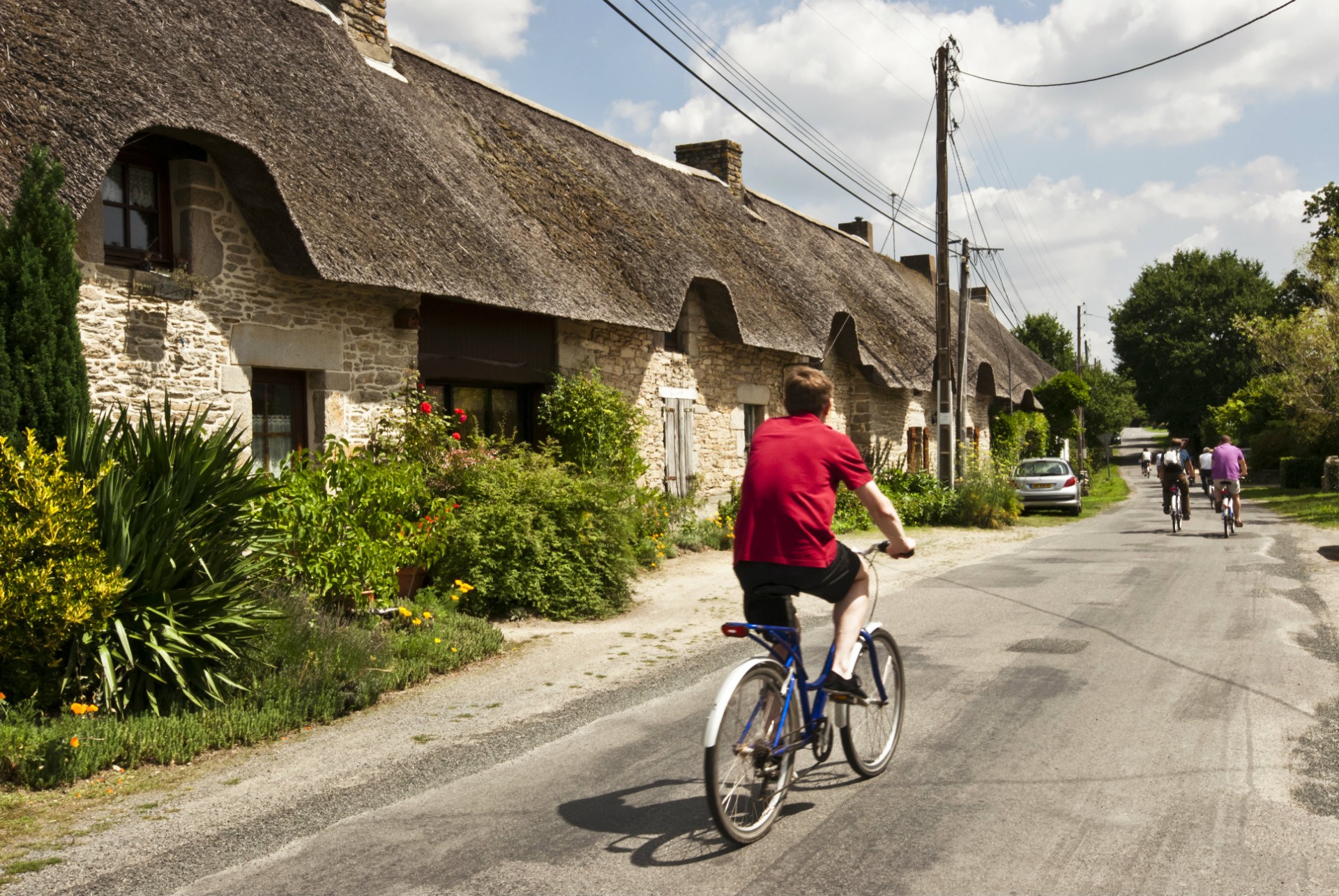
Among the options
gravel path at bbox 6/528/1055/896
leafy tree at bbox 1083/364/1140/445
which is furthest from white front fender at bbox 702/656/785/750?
leafy tree at bbox 1083/364/1140/445

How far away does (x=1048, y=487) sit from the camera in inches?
904

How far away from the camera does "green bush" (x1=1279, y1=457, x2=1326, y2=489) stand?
30688 mm

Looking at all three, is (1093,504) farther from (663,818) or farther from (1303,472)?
(663,818)

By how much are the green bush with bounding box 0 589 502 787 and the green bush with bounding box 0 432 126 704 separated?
27cm

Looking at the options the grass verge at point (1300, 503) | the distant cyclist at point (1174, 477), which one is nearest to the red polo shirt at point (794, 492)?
the distant cyclist at point (1174, 477)

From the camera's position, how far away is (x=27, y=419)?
641cm

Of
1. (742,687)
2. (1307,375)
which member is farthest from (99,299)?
(1307,375)

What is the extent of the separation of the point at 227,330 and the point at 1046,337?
53.5 metres

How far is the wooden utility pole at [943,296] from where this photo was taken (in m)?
19.6

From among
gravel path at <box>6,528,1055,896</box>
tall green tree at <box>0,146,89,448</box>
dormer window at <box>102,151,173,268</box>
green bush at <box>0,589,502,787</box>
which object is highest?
dormer window at <box>102,151,173,268</box>

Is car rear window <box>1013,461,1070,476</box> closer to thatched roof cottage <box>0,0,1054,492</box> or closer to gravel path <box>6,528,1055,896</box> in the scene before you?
thatched roof cottage <box>0,0,1054,492</box>

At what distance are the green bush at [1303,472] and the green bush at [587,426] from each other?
25426 millimetres

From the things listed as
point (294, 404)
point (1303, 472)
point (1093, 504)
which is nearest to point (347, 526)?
point (294, 404)

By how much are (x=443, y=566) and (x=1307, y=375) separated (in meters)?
23.0
